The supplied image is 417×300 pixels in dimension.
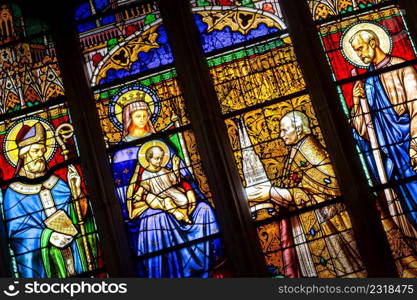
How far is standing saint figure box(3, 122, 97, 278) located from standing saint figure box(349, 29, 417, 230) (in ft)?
9.21

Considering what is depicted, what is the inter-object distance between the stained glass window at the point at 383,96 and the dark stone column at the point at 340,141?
10cm

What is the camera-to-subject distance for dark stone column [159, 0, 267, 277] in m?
8.62

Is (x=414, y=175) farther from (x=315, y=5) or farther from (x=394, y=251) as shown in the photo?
(x=315, y=5)

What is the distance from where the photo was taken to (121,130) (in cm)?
934

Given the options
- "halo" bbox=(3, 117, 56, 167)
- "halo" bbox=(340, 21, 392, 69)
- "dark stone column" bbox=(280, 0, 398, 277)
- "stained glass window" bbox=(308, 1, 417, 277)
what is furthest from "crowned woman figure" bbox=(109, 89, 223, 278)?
"halo" bbox=(340, 21, 392, 69)

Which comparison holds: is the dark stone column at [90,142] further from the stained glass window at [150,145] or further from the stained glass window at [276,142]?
the stained glass window at [276,142]

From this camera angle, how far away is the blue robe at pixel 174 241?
877 cm

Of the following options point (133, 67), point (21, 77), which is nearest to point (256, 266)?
point (133, 67)

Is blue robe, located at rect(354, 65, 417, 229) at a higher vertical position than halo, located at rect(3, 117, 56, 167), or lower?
lower

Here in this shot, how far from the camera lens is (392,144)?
352 inches

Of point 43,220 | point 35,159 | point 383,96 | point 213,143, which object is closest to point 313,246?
point 213,143

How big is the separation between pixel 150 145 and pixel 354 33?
236 cm

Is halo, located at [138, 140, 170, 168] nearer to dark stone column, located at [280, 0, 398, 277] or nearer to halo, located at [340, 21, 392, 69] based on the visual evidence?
dark stone column, located at [280, 0, 398, 277]

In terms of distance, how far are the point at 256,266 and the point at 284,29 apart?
2525 mm
